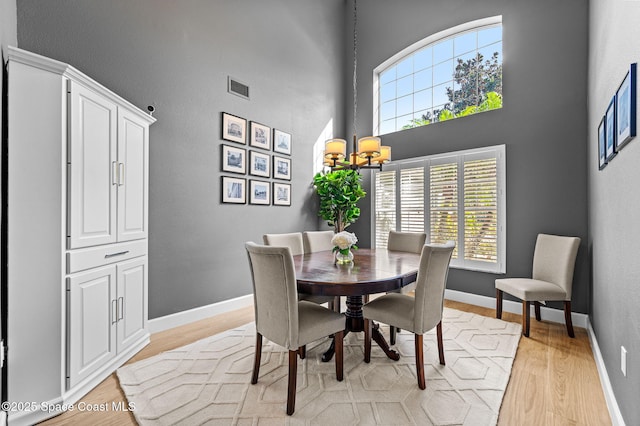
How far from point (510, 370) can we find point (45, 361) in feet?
10.3

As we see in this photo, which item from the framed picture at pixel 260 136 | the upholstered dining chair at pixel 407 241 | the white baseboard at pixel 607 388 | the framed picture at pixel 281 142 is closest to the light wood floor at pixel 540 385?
the white baseboard at pixel 607 388

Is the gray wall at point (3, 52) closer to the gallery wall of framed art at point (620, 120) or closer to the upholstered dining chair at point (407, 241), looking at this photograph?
the upholstered dining chair at point (407, 241)

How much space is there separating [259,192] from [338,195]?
1.31 m

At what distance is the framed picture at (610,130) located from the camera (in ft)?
5.89

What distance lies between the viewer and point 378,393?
6.30 feet

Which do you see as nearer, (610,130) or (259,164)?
(610,130)

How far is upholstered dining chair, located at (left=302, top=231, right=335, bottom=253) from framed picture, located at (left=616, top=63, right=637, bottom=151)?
102 inches

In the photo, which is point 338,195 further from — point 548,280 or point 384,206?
point 548,280

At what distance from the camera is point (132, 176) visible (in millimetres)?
2490

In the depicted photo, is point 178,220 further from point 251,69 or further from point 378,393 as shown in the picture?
point 378,393

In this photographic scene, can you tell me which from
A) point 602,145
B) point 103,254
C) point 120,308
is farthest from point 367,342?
point 602,145

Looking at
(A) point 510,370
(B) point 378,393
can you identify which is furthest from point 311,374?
(A) point 510,370

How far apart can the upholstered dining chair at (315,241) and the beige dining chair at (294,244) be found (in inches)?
3.5

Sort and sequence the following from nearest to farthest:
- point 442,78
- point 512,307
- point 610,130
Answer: point 610,130 → point 512,307 → point 442,78
